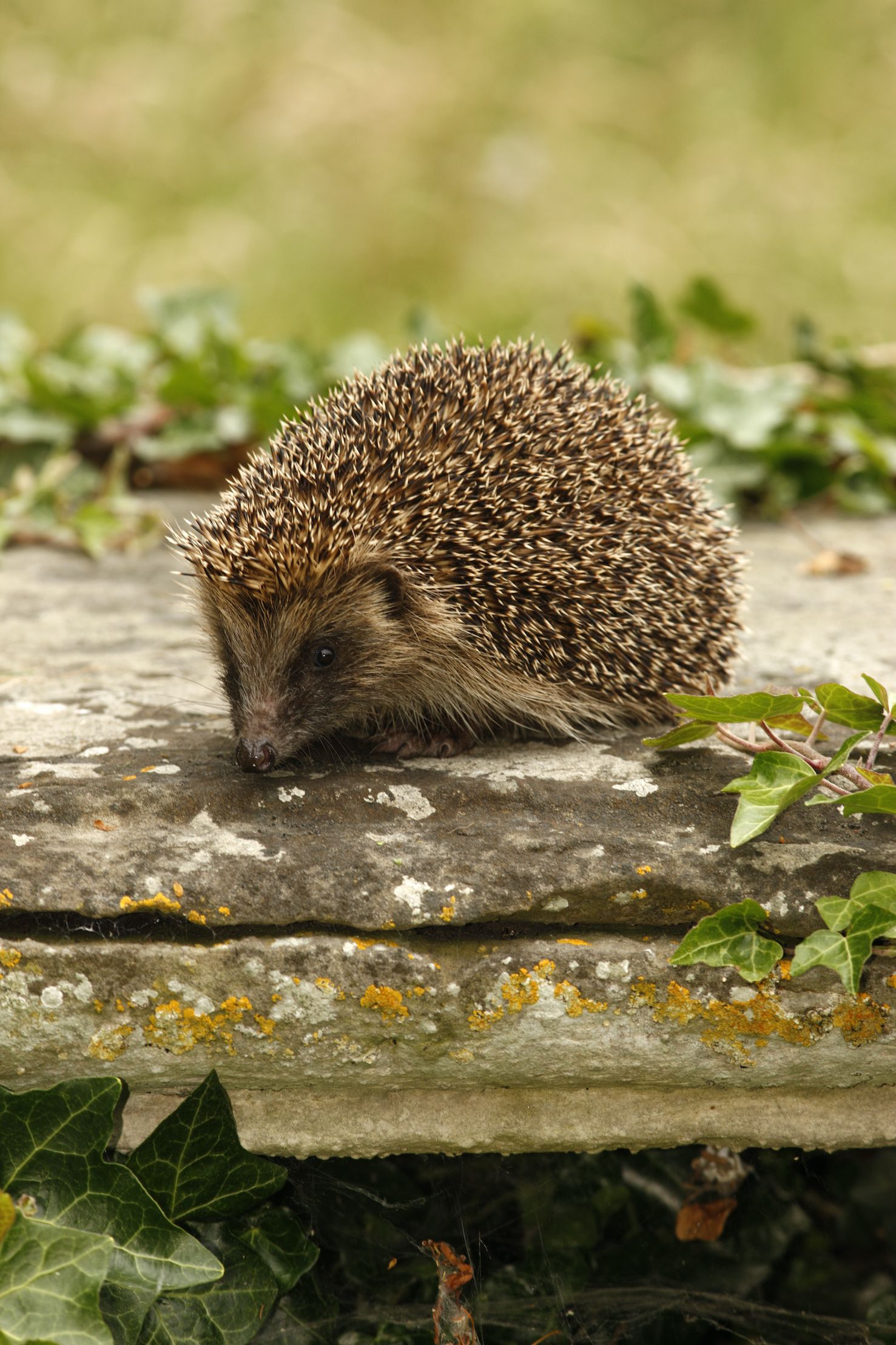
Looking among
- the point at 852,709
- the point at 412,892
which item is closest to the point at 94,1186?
the point at 412,892

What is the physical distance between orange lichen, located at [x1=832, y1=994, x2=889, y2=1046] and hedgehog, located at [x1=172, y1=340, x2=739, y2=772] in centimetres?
85

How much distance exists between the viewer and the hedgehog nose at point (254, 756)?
2.53 m

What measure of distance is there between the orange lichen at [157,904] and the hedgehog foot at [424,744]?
0.65 meters

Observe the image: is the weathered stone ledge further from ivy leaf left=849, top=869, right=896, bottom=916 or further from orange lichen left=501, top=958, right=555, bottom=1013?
ivy leaf left=849, top=869, right=896, bottom=916

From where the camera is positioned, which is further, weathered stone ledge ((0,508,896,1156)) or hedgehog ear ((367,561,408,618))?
hedgehog ear ((367,561,408,618))

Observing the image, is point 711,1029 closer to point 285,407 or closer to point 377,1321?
point 377,1321

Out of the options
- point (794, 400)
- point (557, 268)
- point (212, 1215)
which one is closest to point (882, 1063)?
point (212, 1215)

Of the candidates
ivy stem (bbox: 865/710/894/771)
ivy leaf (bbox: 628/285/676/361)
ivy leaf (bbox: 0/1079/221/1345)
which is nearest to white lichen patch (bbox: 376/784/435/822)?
ivy leaf (bbox: 0/1079/221/1345)

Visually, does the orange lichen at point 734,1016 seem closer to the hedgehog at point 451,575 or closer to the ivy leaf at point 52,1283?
the hedgehog at point 451,575

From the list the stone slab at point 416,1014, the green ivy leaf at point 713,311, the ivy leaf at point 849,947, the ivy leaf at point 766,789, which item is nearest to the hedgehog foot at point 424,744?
the stone slab at point 416,1014

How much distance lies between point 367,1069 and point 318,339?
5.35m

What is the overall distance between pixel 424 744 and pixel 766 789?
82 centimetres

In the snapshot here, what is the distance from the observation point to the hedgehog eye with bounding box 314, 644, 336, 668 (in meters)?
2.86

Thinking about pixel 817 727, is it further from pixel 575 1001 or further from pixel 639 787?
pixel 575 1001
